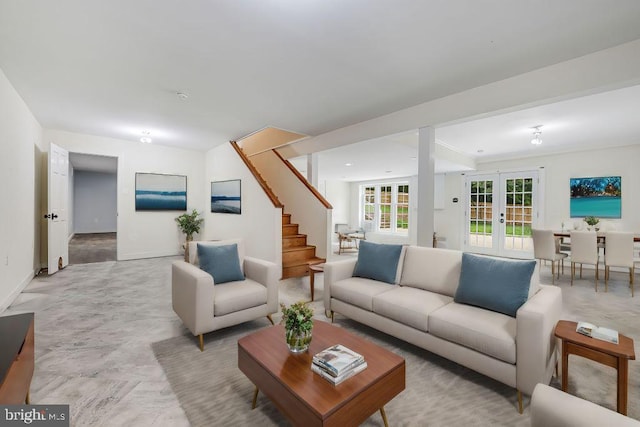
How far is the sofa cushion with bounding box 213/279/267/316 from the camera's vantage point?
2525mm

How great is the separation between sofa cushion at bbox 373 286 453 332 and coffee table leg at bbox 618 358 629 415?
102 centimetres

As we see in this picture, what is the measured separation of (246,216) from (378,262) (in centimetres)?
332

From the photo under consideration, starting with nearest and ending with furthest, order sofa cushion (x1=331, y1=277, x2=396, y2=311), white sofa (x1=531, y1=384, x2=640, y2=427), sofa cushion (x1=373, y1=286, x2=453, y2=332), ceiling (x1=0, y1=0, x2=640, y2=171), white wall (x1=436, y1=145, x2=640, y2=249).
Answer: white sofa (x1=531, y1=384, x2=640, y2=427) → ceiling (x1=0, y1=0, x2=640, y2=171) → sofa cushion (x1=373, y1=286, x2=453, y2=332) → sofa cushion (x1=331, y1=277, x2=396, y2=311) → white wall (x1=436, y1=145, x2=640, y2=249)

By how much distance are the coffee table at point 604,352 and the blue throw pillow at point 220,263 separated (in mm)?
2642

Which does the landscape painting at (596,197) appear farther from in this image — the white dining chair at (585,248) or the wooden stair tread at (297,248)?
the wooden stair tread at (297,248)

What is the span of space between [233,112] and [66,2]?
91.4 inches

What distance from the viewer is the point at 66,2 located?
1.99m

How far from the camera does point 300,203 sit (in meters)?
5.67

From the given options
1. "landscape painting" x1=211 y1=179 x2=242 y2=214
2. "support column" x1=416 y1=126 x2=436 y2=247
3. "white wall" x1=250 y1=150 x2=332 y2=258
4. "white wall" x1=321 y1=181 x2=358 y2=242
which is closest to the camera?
"support column" x1=416 y1=126 x2=436 y2=247

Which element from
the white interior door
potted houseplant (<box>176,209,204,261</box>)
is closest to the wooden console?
the white interior door

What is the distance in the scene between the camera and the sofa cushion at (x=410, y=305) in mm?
2252

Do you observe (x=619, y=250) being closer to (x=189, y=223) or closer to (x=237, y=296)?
(x=237, y=296)

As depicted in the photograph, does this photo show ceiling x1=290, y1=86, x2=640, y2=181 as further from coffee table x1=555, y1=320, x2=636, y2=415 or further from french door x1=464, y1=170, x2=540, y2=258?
coffee table x1=555, y1=320, x2=636, y2=415

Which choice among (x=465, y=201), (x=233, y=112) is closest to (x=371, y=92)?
(x=233, y=112)
